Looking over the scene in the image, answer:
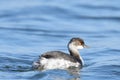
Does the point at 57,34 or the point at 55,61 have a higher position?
the point at 57,34

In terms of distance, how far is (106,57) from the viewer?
20906 mm

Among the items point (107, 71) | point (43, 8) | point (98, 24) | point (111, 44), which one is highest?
point (43, 8)

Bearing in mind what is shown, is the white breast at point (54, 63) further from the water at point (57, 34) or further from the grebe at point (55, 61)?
the water at point (57, 34)

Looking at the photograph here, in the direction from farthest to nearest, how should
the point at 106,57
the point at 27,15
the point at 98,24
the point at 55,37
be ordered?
the point at 27,15 < the point at 98,24 < the point at 55,37 < the point at 106,57

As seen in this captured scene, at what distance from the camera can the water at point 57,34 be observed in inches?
725

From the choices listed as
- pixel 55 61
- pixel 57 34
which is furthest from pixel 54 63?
pixel 57 34

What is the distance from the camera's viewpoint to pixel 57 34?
81.8 feet

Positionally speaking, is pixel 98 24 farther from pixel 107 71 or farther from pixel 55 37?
pixel 107 71

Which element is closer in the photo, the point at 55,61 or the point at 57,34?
the point at 55,61

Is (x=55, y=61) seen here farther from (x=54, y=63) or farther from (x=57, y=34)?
(x=57, y=34)

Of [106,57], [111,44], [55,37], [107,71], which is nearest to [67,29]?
[55,37]

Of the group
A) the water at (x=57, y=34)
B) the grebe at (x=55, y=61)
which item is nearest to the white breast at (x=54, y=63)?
the grebe at (x=55, y=61)

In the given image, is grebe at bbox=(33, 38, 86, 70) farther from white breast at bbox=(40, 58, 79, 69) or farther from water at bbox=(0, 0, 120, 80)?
water at bbox=(0, 0, 120, 80)

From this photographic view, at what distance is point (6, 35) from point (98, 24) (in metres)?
4.40
